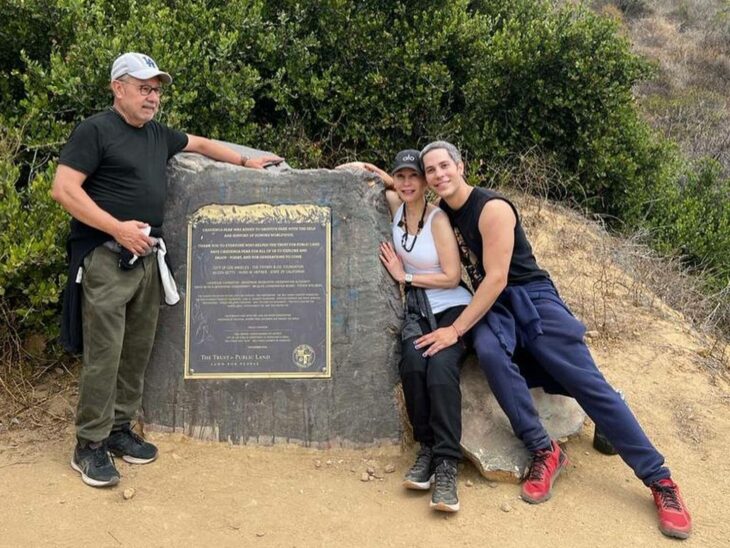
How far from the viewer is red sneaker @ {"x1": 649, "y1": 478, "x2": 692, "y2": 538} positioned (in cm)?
332

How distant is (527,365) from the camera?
12.9 ft

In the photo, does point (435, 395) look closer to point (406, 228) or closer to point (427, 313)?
point (427, 313)

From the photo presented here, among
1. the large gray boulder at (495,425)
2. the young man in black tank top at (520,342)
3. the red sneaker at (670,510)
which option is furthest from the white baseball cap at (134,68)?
the red sneaker at (670,510)

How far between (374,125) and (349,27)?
40.7 inches

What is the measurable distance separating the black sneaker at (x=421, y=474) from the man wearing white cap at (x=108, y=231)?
160 cm

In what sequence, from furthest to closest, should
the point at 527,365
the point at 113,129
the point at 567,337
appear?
1. the point at 527,365
2. the point at 567,337
3. the point at 113,129

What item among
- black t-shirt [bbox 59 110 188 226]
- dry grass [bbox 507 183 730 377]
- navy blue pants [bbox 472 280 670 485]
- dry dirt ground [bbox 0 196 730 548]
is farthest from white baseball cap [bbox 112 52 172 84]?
dry grass [bbox 507 183 730 377]

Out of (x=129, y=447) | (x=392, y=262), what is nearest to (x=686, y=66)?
(x=392, y=262)

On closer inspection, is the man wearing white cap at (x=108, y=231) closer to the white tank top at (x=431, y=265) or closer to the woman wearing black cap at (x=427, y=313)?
the woman wearing black cap at (x=427, y=313)

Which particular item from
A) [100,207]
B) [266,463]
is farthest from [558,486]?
[100,207]

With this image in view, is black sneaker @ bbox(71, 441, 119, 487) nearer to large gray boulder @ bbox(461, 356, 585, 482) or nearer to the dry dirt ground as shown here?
the dry dirt ground

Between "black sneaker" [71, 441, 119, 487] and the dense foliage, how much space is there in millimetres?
2788

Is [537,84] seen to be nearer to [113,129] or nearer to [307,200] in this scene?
[307,200]

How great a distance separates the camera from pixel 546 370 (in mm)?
3746
